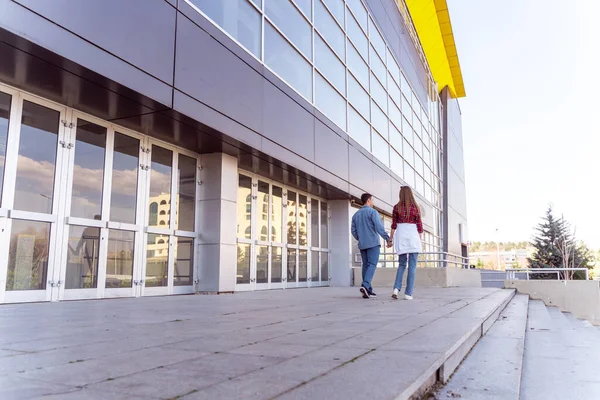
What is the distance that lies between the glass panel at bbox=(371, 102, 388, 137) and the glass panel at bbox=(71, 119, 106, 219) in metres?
12.1

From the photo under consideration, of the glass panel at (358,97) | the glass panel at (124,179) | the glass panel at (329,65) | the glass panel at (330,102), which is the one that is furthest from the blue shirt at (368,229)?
the glass panel at (358,97)

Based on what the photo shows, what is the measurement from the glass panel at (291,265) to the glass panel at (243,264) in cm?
226

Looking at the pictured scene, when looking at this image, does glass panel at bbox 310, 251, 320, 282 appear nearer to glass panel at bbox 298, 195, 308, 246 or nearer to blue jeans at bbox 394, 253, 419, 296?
glass panel at bbox 298, 195, 308, 246

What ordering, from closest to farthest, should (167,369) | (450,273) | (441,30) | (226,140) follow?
(167,369) < (226,140) < (450,273) < (441,30)

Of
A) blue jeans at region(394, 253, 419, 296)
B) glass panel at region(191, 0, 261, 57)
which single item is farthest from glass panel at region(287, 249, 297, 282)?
glass panel at region(191, 0, 261, 57)

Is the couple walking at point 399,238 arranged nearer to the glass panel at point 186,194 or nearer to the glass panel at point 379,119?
the glass panel at point 186,194

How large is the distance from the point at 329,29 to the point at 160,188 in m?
8.33

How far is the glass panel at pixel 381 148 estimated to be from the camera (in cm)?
1795

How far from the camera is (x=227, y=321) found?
14.3ft

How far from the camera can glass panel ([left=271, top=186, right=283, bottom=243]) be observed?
41.0 ft

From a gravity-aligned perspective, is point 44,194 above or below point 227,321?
above

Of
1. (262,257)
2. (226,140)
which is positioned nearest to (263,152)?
(226,140)

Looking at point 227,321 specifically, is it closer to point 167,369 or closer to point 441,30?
point 167,369

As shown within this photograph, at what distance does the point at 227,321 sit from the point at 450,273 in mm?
11024
